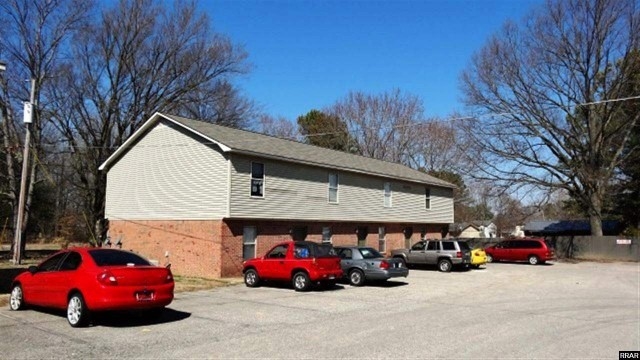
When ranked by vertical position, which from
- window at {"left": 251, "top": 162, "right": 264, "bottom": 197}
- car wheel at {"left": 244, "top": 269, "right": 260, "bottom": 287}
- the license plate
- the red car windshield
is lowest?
car wheel at {"left": 244, "top": 269, "right": 260, "bottom": 287}

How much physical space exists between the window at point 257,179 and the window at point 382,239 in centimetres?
1190

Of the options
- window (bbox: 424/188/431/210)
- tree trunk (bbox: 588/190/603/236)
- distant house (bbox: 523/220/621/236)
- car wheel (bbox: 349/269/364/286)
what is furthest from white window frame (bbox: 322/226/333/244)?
distant house (bbox: 523/220/621/236)

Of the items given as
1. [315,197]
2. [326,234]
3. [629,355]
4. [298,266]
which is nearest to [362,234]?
[326,234]

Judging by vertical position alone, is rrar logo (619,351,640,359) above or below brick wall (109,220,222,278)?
below

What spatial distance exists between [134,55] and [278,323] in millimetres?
33421

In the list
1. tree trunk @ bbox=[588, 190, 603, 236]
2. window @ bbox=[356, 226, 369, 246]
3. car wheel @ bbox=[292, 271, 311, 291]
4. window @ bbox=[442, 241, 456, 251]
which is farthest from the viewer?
tree trunk @ bbox=[588, 190, 603, 236]

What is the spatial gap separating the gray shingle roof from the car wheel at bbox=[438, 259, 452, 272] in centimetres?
704

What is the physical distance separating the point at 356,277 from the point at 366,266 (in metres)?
0.62

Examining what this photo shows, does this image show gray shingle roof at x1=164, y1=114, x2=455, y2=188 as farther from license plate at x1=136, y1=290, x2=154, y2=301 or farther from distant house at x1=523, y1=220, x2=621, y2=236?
distant house at x1=523, y1=220, x2=621, y2=236

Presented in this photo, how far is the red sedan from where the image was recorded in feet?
34.4

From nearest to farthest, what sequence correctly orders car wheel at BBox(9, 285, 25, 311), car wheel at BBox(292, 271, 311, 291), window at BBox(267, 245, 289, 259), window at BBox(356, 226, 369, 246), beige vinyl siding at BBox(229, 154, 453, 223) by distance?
car wheel at BBox(9, 285, 25, 311)
car wheel at BBox(292, 271, 311, 291)
window at BBox(267, 245, 289, 259)
beige vinyl siding at BBox(229, 154, 453, 223)
window at BBox(356, 226, 369, 246)

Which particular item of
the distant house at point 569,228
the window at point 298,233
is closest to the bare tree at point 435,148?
the distant house at point 569,228

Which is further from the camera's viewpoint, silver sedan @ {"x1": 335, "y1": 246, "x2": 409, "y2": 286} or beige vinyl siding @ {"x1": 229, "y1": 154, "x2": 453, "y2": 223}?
beige vinyl siding @ {"x1": 229, "y1": 154, "x2": 453, "y2": 223}

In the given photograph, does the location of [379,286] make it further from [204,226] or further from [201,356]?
[201,356]
